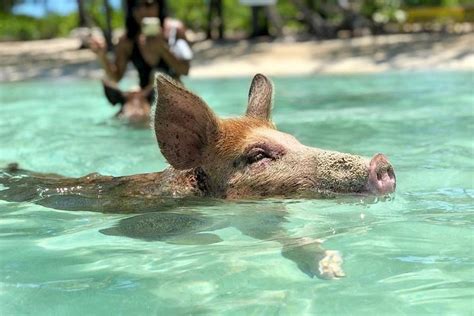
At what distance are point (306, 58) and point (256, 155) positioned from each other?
16.4 metres

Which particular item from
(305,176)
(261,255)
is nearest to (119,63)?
(305,176)

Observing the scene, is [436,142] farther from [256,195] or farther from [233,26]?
[233,26]

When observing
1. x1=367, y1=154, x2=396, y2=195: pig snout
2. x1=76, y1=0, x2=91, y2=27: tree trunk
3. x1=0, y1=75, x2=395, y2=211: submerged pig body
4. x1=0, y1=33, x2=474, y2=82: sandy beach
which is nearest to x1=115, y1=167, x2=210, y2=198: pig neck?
x1=0, y1=75, x2=395, y2=211: submerged pig body

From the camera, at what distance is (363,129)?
880 centimetres

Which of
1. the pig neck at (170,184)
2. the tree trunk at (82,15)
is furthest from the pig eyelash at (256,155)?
the tree trunk at (82,15)

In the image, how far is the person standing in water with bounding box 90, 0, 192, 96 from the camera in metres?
9.79

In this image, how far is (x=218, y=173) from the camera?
467 cm

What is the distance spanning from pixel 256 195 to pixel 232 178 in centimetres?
17

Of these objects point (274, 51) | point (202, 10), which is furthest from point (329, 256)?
point (202, 10)

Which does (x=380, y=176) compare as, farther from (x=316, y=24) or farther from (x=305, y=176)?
(x=316, y=24)

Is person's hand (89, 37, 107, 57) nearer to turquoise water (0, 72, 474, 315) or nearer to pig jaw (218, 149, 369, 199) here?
turquoise water (0, 72, 474, 315)

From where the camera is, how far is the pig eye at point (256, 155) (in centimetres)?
454

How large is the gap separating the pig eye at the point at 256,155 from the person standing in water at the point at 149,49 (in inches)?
211

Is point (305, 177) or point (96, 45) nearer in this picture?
point (305, 177)
